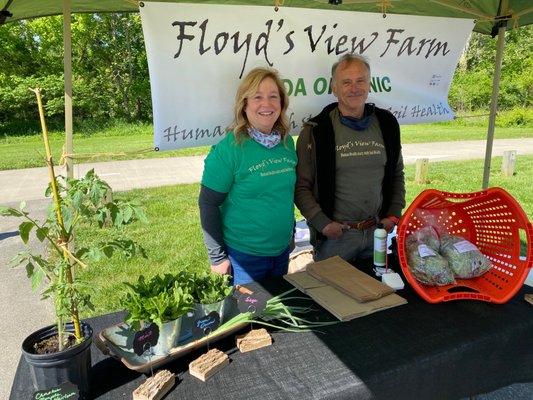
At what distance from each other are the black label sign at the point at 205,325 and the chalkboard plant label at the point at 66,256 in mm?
306

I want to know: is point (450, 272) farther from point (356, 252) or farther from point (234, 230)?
point (234, 230)

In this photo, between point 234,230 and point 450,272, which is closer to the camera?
point 450,272

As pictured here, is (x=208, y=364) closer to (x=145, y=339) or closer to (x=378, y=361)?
(x=145, y=339)

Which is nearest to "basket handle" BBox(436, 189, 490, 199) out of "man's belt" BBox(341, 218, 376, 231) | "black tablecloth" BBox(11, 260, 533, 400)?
"black tablecloth" BBox(11, 260, 533, 400)

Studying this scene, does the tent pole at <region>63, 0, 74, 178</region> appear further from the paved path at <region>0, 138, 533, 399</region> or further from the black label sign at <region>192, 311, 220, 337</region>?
the paved path at <region>0, 138, 533, 399</region>

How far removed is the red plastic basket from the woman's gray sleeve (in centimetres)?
79

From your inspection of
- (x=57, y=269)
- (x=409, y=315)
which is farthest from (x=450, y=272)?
(x=57, y=269)

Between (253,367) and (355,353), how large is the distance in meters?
0.32

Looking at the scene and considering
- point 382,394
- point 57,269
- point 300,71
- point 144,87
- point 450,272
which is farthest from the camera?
point 144,87

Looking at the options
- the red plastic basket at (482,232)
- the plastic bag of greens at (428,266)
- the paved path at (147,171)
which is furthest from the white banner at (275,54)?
the paved path at (147,171)

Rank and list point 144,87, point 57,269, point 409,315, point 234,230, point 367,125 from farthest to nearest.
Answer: point 144,87, point 367,125, point 234,230, point 409,315, point 57,269

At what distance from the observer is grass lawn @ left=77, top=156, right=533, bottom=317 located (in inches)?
152

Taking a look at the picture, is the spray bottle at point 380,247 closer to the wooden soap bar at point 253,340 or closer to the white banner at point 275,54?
the wooden soap bar at point 253,340

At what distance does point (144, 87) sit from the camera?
21.2 metres
